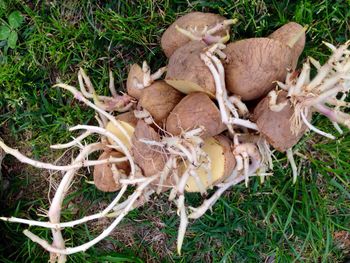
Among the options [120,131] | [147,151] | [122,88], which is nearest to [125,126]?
[120,131]

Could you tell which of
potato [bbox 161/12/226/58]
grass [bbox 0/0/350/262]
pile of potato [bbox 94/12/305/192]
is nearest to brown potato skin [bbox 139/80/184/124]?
pile of potato [bbox 94/12/305/192]

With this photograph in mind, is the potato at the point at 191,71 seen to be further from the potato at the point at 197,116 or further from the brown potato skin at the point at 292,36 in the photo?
the brown potato skin at the point at 292,36

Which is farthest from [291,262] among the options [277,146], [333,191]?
[277,146]

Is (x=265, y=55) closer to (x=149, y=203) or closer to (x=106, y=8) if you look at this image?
(x=106, y=8)

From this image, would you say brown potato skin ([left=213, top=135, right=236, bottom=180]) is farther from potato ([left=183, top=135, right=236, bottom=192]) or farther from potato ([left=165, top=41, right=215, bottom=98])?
potato ([left=165, top=41, right=215, bottom=98])

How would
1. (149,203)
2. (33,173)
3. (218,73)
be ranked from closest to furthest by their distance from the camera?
(218,73), (149,203), (33,173)

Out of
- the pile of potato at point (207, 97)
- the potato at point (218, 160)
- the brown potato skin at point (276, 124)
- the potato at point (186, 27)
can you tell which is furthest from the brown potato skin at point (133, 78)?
the brown potato skin at point (276, 124)
